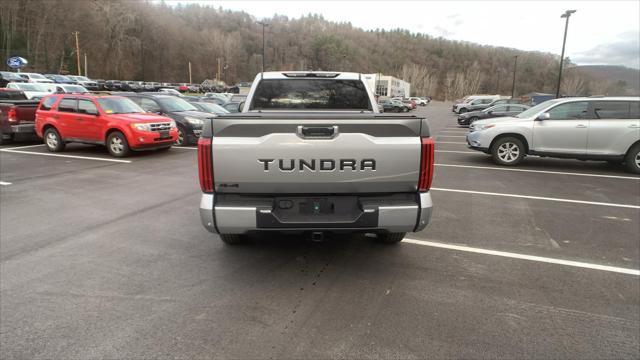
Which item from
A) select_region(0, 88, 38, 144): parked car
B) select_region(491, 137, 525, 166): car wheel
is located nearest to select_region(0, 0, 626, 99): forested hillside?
select_region(0, 88, 38, 144): parked car

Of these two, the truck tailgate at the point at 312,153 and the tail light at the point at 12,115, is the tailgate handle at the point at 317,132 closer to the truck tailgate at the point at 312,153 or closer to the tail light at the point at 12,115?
the truck tailgate at the point at 312,153

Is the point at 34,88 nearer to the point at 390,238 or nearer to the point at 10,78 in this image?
the point at 10,78

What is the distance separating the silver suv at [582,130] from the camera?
9617mm

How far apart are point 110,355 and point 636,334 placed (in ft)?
12.6

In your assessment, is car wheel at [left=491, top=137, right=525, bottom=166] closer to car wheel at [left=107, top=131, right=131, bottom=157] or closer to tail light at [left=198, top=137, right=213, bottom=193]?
tail light at [left=198, top=137, right=213, bottom=193]

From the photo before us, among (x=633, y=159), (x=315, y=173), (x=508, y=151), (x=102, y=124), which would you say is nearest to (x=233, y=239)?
(x=315, y=173)

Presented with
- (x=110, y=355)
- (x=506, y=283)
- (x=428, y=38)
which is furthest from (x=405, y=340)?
(x=428, y=38)

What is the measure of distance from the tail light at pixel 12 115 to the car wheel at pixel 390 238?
42.6 ft

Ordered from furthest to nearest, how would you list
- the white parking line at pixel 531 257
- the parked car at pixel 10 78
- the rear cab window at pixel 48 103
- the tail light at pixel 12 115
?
the parked car at pixel 10 78 → the tail light at pixel 12 115 → the rear cab window at pixel 48 103 → the white parking line at pixel 531 257

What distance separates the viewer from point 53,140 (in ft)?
37.9

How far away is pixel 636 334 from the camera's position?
119 inches

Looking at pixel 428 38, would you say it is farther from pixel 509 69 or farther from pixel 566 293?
pixel 566 293

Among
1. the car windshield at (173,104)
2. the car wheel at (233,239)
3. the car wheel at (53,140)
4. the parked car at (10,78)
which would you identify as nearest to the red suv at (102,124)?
the car wheel at (53,140)

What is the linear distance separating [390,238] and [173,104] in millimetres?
11948
